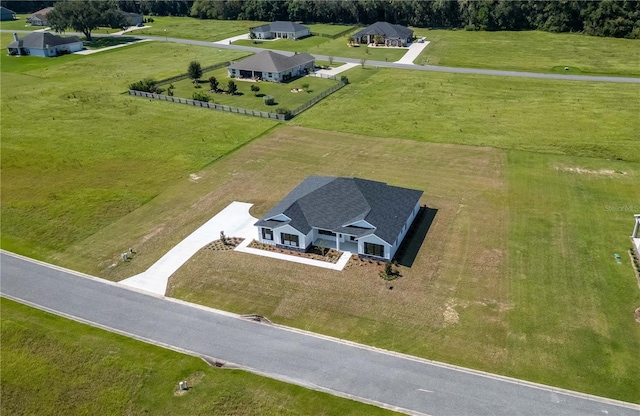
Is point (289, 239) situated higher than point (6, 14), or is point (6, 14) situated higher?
point (6, 14)

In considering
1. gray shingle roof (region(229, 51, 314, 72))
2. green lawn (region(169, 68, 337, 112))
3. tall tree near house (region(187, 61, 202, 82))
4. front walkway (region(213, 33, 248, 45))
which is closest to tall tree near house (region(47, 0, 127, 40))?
front walkway (region(213, 33, 248, 45))

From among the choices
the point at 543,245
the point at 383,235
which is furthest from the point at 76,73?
the point at 543,245

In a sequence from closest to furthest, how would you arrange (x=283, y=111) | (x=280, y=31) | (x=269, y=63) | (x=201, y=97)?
1. (x=283, y=111)
2. (x=201, y=97)
3. (x=269, y=63)
4. (x=280, y=31)

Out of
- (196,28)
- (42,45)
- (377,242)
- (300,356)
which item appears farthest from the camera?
(196,28)

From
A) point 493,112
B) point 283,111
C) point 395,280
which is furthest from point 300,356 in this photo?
point 493,112

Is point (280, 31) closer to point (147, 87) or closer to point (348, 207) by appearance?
point (147, 87)

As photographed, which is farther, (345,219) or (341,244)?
(341,244)

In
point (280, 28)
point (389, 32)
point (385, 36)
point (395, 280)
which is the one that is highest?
point (280, 28)

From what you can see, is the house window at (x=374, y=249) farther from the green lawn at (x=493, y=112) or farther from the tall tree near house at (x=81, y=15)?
the tall tree near house at (x=81, y=15)
